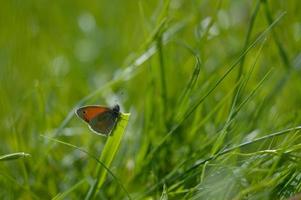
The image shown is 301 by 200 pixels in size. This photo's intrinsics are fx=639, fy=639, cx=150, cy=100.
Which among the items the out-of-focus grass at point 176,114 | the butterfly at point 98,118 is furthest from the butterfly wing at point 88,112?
the out-of-focus grass at point 176,114

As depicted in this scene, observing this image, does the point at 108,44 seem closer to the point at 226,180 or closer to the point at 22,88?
the point at 22,88

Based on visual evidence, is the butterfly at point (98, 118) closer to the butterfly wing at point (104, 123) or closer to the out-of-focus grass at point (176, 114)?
the butterfly wing at point (104, 123)

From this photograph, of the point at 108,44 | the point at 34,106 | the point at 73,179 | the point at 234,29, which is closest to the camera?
the point at 73,179

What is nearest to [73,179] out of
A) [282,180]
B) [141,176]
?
[141,176]

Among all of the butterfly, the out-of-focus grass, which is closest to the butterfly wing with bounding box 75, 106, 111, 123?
the butterfly

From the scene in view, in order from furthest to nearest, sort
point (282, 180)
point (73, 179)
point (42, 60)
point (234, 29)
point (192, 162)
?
1. point (42, 60)
2. point (234, 29)
3. point (73, 179)
4. point (192, 162)
5. point (282, 180)

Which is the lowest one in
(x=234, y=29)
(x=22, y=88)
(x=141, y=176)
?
(x=141, y=176)
